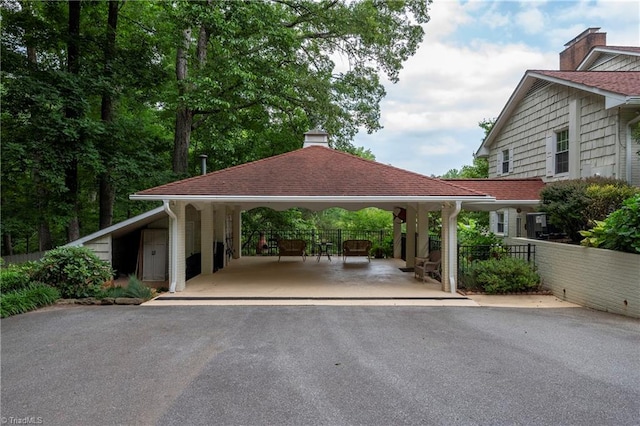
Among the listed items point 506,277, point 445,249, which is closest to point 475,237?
point 506,277

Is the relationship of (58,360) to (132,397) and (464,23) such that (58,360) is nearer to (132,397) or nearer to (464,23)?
(132,397)

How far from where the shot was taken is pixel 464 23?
48.7 feet

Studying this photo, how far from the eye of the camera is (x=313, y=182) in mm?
9438

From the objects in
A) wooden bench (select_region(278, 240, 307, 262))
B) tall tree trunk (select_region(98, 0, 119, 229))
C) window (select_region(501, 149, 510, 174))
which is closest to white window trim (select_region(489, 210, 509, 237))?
window (select_region(501, 149, 510, 174))

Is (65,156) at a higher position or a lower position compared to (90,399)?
higher

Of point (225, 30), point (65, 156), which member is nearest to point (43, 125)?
point (65, 156)

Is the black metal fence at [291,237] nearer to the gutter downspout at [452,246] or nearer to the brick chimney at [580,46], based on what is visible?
the gutter downspout at [452,246]

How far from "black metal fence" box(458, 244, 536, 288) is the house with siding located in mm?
2893

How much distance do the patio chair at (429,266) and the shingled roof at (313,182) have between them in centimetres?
216

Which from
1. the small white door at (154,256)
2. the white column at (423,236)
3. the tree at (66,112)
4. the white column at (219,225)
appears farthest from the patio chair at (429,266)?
the tree at (66,112)

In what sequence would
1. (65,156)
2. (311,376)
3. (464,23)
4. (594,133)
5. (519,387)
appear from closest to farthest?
1. (519,387)
2. (311,376)
3. (594,133)
4. (65,156)
5. (464,23)

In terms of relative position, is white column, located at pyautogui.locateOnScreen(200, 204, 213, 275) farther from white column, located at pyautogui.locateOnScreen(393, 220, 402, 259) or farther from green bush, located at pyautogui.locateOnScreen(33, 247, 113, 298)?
white column, located at pyautogui.locateOnScreen(393, 220, 402, 259)

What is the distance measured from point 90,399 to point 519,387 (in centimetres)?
444

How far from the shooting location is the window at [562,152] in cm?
1160
